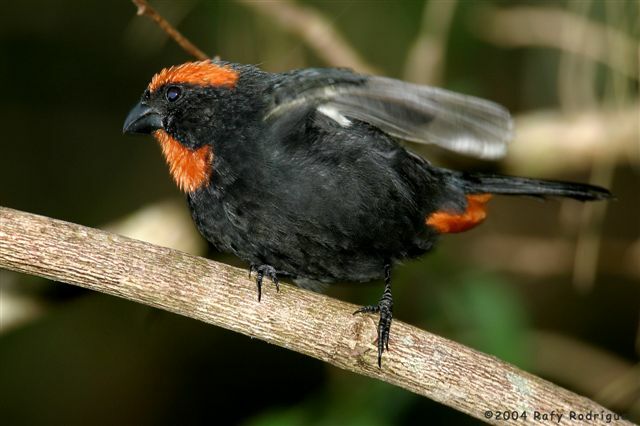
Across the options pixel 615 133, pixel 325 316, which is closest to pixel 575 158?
pixel 615 133

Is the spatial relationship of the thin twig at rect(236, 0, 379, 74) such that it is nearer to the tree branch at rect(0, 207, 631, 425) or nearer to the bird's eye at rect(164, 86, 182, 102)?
the bird's eye at rect(164, 86, 182, 102)

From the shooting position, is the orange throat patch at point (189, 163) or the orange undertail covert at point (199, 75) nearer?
the orange throat patch at point (189, 163)

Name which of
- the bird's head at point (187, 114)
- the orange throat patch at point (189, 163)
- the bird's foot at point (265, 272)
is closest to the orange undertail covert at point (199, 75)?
the bird's head at point (187, 114)

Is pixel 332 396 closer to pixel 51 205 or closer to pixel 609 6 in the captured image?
pixel 609 6

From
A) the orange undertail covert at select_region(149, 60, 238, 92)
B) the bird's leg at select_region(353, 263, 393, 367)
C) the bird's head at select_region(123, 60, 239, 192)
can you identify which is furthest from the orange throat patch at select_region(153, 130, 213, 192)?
the bird's leg at select_region(353, 263, 393, 367)

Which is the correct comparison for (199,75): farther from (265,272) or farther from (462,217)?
(462,217)

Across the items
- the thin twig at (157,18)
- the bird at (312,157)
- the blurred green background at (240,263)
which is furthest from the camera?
the blurred green background at (240,263)

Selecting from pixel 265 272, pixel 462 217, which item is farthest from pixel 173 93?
pixel 462 217

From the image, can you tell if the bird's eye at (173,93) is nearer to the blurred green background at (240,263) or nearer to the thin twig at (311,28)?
the blurred green background at (240,263)
